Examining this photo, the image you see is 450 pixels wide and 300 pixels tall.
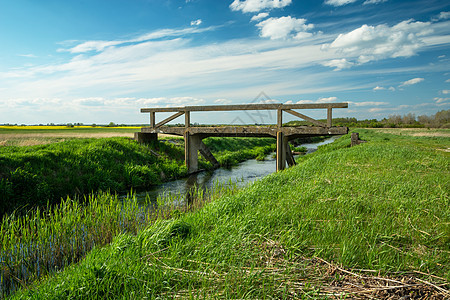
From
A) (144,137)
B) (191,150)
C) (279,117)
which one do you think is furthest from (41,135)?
(279,117)

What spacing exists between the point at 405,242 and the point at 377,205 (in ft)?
5.62

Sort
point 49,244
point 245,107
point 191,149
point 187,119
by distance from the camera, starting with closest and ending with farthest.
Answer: point 49,244 < point 245,107 < point 187,119 < point 191,149

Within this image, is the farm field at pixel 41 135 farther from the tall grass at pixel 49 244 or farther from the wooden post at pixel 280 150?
the wooden post at pixel 280 150

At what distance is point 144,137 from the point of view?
66.1 feet

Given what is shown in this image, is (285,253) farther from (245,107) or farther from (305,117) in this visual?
(245,107)

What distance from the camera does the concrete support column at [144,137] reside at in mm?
19766

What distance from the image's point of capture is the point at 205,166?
20656 millimetres

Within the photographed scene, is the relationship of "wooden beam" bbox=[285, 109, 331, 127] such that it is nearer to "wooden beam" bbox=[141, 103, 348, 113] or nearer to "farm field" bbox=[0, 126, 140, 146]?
"wooden beam" bbox=[141, 103, 348, 113]

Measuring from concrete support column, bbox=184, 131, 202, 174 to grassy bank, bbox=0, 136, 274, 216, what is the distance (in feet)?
2.50

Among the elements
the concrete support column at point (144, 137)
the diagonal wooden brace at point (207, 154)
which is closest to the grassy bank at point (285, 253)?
the diagonal wooden brace at point (207, 154)

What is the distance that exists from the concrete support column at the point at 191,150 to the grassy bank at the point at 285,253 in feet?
38.6

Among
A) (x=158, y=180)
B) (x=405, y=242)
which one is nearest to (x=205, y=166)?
(x=158, y=180)

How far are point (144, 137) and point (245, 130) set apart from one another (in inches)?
317

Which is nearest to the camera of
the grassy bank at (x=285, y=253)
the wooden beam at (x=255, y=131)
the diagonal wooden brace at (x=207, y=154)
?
the grassy bank at (x=285, y=253)
